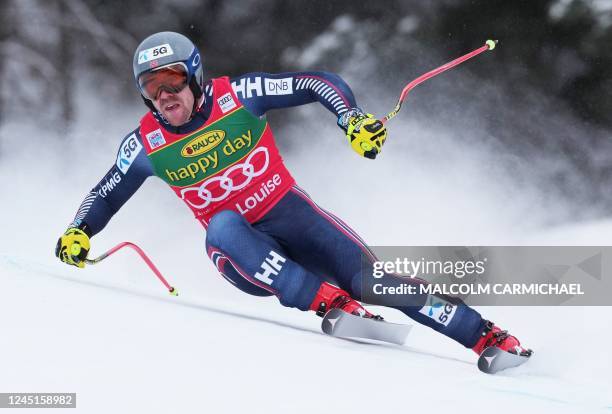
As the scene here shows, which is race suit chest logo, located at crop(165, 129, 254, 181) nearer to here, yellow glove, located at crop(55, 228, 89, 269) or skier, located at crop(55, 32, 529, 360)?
skier, located at crop(55, 32, 529, 360)

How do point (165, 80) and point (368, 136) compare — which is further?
point (165, 80)

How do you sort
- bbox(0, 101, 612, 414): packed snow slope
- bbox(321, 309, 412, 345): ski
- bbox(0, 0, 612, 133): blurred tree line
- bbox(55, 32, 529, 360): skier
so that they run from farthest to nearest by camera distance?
bbox(0, 0, 612, 133): blurred tree line < bbox(55, 32, 529, 360): skier < bbox(321, 309, 412, 345): ski < bbox(0, 101, 612, 414): packed snow slope

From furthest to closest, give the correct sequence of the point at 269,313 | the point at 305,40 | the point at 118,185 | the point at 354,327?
the point at 305,40
the point at 269,313
the point at 118,185
the point at 354,327

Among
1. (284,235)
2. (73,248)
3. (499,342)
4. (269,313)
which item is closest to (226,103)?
(284,235)

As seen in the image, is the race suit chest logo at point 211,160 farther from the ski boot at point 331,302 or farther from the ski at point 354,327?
the ski at point 354,327

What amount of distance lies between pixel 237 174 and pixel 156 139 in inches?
14.5

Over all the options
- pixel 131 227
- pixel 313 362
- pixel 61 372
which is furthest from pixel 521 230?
pixel 61 372

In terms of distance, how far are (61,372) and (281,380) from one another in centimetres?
60

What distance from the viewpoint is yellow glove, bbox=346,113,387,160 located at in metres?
3.09

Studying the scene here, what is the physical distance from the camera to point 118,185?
3.75 meters

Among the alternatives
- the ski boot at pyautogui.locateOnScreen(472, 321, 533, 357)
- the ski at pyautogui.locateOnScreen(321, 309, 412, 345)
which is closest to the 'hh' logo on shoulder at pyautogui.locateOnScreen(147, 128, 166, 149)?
the ski at pyautogui.locateOnScreen(321, 309, 412, 345)

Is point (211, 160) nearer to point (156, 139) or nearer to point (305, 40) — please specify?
point (156, 139)

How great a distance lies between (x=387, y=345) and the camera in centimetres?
332

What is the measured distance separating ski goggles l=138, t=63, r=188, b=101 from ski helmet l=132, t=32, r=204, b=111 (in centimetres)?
1
